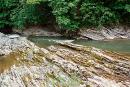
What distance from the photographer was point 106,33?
19156 millimetres

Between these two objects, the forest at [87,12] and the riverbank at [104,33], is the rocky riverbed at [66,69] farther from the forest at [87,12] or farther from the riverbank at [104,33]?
the forest at [87,12]

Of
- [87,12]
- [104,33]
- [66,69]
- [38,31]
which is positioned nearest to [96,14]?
[87,12]

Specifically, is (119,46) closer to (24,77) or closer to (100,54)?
(100,54)

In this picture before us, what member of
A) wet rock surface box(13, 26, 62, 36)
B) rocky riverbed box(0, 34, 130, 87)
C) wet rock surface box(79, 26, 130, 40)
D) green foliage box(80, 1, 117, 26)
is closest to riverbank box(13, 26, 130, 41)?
wet rock surface box(79, 26, 130, 40)

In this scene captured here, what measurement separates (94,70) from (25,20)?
13466 mm

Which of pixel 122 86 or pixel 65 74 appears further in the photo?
pixel 65 74

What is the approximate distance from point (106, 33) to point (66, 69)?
9206 millimetres

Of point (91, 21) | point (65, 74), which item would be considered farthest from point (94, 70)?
point (91, 21)

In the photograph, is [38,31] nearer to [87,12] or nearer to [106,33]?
[87,12]

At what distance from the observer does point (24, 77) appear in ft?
33.3

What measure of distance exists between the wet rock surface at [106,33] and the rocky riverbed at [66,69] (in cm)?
576

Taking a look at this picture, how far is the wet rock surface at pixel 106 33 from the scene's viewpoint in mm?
18750

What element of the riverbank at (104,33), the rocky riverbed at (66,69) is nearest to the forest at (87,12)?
the riverbank at (104,33)

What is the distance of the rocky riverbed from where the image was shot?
9391 millimetres
